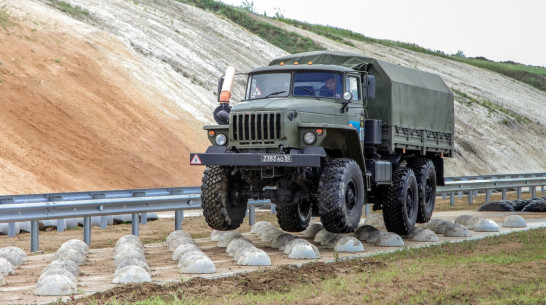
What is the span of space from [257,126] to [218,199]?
1.47 meters

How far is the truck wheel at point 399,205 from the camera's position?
15.7m

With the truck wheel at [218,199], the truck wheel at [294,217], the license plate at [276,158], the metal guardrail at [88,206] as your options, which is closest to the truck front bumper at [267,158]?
the license plate at [276,158]

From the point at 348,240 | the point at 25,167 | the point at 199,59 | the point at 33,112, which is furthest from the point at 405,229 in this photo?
the point at 199,59

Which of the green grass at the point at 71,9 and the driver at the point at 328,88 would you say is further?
the green grass at the point at 71,9

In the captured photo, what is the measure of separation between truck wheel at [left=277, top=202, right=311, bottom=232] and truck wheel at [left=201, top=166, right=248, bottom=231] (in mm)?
2587

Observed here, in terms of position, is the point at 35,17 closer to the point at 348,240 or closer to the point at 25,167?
the point at 25,167

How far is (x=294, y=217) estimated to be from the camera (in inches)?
657

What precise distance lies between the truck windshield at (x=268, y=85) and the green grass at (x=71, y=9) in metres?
29.8

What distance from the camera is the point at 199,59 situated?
4581 centimetres

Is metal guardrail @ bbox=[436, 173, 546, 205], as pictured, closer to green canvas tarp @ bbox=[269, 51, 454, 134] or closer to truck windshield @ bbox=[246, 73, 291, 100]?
green canvas tarp @ bbox=[269, 51, 454, 134]

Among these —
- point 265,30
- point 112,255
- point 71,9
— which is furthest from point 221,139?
point 265,30

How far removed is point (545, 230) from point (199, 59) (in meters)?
31.6

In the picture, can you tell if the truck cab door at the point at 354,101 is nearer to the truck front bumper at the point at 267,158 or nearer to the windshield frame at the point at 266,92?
the windshield frame at the point at 266,92

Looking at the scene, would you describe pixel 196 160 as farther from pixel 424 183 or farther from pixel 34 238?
pixel 424 183
